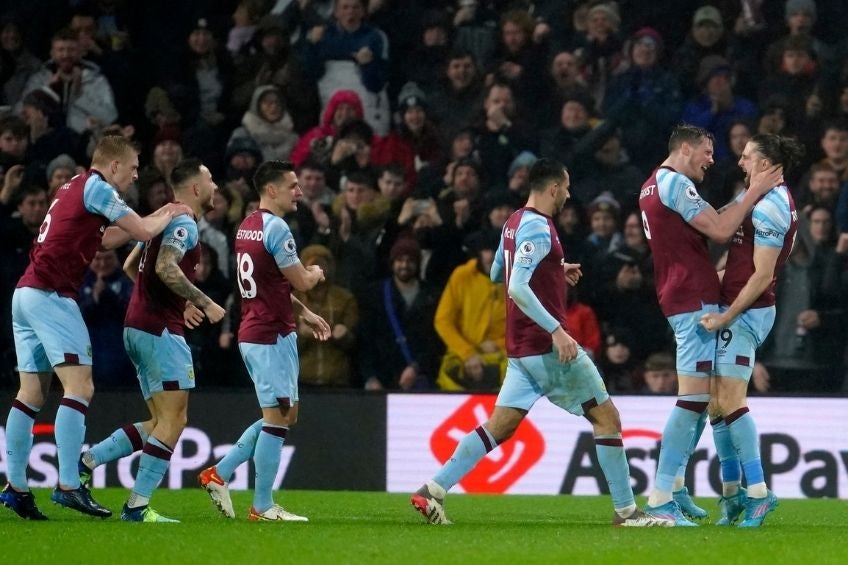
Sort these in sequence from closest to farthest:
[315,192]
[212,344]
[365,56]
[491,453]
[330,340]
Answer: [491,453] < [330,340] < [212,344] < [315,192] < [365,56]

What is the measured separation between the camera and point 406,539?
770 cm

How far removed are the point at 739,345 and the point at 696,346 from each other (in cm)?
28

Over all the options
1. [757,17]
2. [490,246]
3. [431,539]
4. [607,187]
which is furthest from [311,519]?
[757,17]

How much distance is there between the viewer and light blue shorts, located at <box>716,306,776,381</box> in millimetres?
8586

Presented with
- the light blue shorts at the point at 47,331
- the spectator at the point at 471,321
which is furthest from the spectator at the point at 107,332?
the light blue shorts at the point at 47,331

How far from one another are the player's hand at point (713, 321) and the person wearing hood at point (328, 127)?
6955mm

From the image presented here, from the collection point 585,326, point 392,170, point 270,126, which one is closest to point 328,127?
point 270,126

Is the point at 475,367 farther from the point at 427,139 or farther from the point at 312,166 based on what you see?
the point at 427,139

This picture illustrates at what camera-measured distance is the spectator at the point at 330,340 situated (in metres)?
13.3

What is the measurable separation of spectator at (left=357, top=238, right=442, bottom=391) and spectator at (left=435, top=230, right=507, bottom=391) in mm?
230

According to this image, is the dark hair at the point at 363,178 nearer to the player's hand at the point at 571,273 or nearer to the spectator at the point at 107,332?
the spectator at the point at 107,332

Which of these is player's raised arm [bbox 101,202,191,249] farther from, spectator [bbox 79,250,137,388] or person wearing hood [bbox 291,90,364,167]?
person wearing hood [bbox 291,90,364,167]

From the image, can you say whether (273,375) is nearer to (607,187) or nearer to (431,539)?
(431,539)

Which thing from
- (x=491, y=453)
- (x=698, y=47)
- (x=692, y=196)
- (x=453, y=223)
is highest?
(x=698, y=47)
